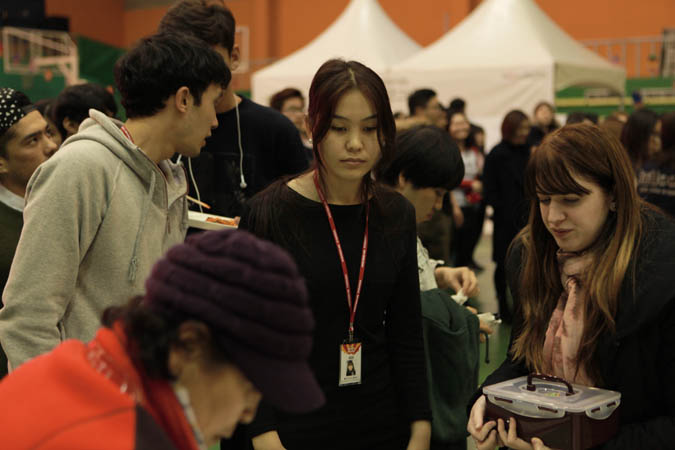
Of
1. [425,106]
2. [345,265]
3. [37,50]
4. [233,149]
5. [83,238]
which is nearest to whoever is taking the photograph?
[83,238]

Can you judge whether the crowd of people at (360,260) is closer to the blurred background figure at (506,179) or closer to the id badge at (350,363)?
the id badge at (350,363)

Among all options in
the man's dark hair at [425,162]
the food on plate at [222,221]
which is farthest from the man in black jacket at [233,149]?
the man's dark hair at [425,162]

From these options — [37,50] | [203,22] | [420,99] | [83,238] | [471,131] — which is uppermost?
[37,50]

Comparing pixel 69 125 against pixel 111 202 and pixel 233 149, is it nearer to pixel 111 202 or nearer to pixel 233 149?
pixel 233 149

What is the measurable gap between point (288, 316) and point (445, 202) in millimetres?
4242

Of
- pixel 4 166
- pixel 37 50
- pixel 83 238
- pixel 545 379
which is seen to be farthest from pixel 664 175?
pixel 37 50

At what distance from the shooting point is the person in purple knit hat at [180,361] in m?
0.87

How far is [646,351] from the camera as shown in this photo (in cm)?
161

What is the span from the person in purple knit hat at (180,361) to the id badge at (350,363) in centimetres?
79

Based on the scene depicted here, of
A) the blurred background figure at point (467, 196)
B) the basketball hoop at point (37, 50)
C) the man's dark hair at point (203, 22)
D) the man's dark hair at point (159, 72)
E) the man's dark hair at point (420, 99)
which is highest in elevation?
Answer: the basketball hoop at point (37, 50)

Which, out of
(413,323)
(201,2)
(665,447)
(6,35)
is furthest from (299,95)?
(6,35)

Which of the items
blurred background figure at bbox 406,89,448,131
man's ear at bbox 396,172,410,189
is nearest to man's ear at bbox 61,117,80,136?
man's ear at bbox 396,172,410,189

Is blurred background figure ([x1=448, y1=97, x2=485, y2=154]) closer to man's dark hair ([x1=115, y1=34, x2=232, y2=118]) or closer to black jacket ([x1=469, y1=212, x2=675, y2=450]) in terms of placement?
man's dark hair ([x1=115, y1=34, x2=232, y2=118])

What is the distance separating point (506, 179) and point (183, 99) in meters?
4.39
